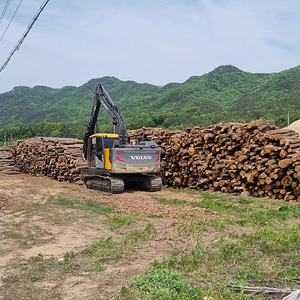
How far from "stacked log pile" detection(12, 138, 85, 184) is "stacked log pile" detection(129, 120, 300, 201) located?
17.2 feet

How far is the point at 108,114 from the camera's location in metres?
14.9

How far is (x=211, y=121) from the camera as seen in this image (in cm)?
4041

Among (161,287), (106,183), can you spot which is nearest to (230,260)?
(161,287)

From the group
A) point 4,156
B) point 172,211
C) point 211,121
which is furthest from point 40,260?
point 211,121

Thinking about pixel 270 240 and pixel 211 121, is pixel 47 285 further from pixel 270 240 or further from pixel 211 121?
pixel 211 121

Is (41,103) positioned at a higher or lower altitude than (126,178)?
higher

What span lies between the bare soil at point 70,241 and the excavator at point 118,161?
1.82 metres

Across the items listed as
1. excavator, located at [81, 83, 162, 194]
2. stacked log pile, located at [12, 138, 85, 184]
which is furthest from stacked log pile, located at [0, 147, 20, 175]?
excavator, located at [81, 83, 162, 194]

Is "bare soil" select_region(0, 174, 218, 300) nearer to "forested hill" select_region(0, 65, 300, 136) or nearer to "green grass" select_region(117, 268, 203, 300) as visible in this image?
"green grass" select_region(117, 268, 203, 300)

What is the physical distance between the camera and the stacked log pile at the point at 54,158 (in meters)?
18.9

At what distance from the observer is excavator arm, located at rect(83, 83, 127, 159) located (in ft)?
46.9

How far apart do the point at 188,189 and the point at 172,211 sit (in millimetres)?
5673

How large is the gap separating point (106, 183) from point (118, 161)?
4.30ft

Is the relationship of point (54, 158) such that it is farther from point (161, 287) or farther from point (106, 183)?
point (161, 287)
